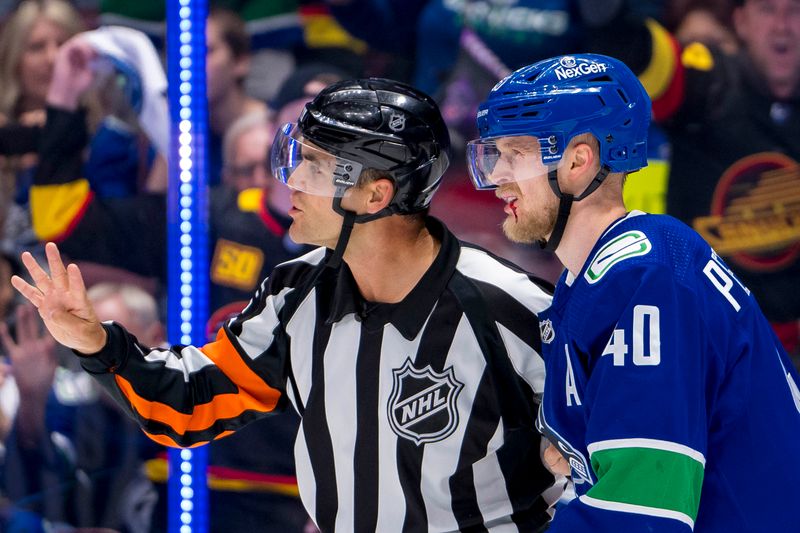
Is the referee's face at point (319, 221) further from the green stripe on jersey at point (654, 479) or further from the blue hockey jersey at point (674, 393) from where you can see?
the green stripe on jersey at point (654, 479)

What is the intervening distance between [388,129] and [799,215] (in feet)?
4.50

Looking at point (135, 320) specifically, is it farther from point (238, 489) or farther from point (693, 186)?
point (693, 186)

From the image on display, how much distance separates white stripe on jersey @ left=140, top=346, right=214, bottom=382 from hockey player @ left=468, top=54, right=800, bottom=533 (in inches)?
33.4

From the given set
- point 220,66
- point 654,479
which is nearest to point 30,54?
point 220,66

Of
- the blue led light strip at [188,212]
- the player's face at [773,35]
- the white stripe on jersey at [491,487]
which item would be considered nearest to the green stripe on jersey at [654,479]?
the white stripe on jersey at [491,487]

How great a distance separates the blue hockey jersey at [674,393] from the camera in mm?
1338

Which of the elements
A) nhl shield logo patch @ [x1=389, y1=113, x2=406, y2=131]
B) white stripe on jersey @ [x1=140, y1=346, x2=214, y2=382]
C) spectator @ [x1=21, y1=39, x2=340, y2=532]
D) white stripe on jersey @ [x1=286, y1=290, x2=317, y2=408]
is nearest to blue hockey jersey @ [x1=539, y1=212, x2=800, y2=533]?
nhl shield logo patch @ [x1=389, y1=113, x2=406, y2=131]

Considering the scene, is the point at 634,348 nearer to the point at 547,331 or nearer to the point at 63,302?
the point at 547,331

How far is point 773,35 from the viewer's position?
9.07 ft

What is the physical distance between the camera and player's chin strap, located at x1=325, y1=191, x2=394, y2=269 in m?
2.07

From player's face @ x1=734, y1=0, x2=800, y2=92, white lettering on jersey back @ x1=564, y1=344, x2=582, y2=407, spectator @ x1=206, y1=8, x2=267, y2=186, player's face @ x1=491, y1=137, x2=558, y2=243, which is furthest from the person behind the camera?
spectator @ x1=206, y1=8, x2=267, y2=186

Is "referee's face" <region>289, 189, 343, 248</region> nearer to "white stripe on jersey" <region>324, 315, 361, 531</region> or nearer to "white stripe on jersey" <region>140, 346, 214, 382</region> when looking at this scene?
"white stripe on jersey" <region>324, 315, 361, 531</region>

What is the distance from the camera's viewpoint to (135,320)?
11.0ft

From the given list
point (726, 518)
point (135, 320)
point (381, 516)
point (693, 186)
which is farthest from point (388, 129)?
point (135, 320)
